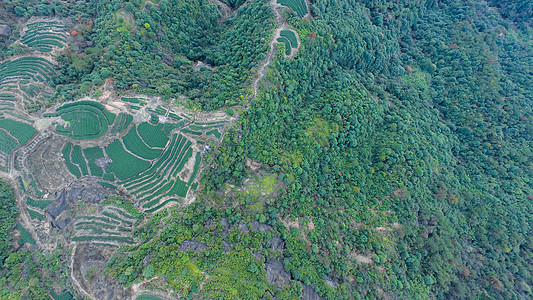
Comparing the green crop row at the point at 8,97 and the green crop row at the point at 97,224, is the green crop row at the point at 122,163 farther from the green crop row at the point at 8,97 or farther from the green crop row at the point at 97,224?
the green crop row at the point at 8,97

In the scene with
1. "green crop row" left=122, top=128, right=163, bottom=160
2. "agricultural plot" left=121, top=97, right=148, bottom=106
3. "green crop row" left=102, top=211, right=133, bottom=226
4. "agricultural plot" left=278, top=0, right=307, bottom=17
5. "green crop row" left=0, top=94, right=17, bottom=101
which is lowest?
"green crop row" left=102, top=211, right=133, bottom=226

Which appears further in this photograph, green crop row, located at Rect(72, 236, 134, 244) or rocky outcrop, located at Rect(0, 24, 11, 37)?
rocky outcrop, located at Rect(0, 24, 11, 37)

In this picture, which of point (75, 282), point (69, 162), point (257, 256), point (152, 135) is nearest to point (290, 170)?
point (257, 256)

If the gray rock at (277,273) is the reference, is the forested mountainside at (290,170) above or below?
above

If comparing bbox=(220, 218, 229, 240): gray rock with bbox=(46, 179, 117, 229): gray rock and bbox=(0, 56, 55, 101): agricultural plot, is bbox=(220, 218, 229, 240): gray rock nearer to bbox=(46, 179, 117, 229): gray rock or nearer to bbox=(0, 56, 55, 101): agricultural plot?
bbox=(46, 179, 117, 229): gray rock

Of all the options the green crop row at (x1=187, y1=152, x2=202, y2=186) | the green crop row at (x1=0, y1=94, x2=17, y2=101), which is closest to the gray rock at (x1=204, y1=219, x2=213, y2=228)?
the green crop row at (x1=187, y1=152, x2=202, y2=186)

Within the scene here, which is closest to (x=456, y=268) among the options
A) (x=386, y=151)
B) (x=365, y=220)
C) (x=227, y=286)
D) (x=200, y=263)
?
(x=365, y=220)

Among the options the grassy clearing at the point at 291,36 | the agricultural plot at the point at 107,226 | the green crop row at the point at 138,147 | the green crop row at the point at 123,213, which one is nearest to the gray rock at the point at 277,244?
the agricultural plot at the point at 107,226

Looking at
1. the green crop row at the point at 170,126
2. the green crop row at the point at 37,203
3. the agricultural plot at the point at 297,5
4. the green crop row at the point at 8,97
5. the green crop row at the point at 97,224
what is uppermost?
the agricultural plot at the point at 297,5
